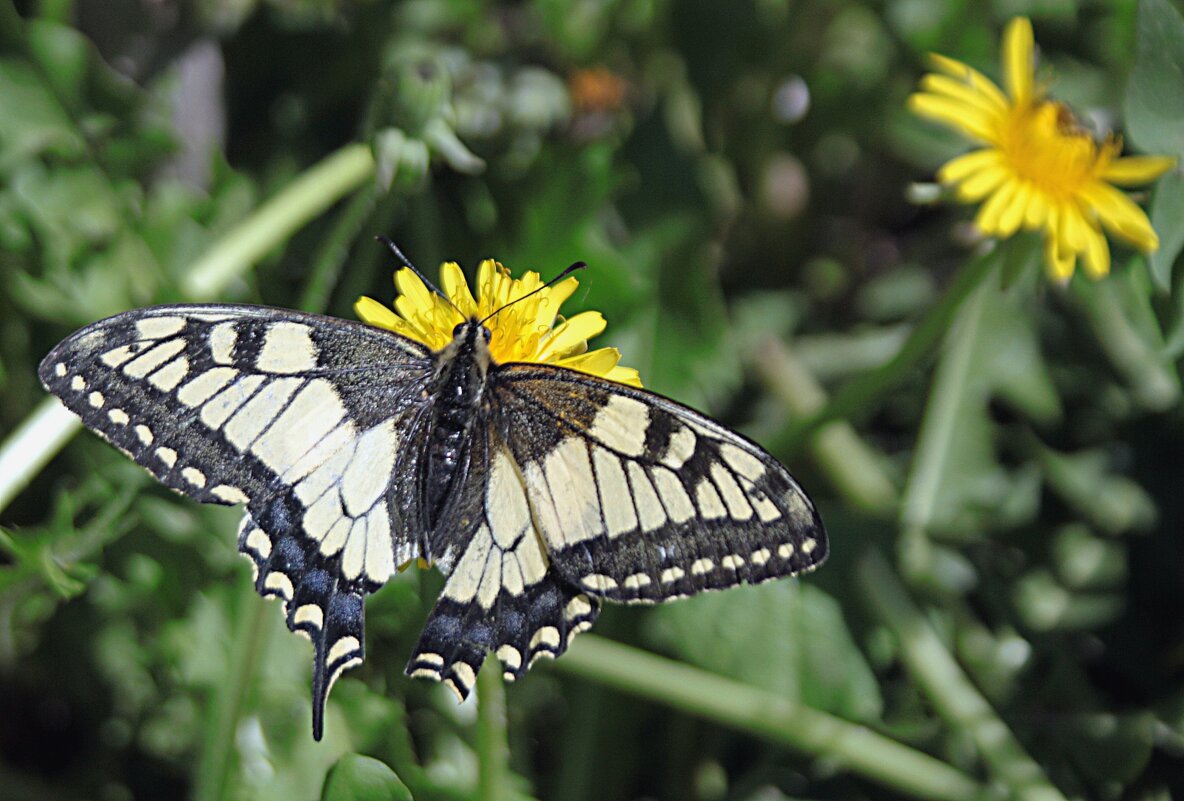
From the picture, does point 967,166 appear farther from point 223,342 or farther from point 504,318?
point 223,342

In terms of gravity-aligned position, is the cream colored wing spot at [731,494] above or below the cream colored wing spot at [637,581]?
above

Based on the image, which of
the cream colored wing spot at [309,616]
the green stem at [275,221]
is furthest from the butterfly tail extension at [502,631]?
the green stem at [275,221]

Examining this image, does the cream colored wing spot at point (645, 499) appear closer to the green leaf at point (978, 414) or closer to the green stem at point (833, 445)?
the green stem at point (833, 445)

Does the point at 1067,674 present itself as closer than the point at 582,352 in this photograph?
No

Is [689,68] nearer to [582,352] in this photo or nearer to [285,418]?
[582,352]

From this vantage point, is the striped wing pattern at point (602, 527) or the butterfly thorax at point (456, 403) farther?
the butterfly thorax at point (456, 403)

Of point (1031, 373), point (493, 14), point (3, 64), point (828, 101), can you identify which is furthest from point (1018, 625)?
point (3, 64)

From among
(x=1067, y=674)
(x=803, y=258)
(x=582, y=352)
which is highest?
(x=803, y=258)
